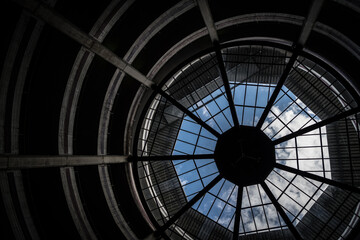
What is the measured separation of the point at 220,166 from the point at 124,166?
6.73 meters

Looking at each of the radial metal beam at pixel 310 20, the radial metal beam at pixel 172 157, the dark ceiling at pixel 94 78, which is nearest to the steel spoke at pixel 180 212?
the dark ceiling at pixel 94 78

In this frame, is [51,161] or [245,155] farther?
[245,155]

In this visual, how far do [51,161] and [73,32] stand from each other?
607cm

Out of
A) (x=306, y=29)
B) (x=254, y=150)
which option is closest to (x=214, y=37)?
(x=306, y=29)

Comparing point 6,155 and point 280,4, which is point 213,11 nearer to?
point 280,4

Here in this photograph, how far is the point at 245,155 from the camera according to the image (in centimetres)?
1468

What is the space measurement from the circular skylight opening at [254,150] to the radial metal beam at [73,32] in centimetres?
414

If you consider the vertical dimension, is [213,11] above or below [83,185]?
above

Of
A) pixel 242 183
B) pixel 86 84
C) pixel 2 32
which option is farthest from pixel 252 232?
pixel 2 32

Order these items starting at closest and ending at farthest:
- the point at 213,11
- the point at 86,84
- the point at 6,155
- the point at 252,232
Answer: the point at 6,155 → the point at 86,84 → the point at 213,11 → the point at 252,232

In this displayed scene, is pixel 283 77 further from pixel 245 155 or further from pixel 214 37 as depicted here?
pixel 245 155

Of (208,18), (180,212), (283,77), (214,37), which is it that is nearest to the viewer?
(208,18)

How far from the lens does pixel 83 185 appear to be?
1281 centimetres

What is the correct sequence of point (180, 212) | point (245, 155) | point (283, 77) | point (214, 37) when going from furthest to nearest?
1. point (245, 155)
2. point (214, 37)
3. point (180, 212)
4. point (283, 77)
